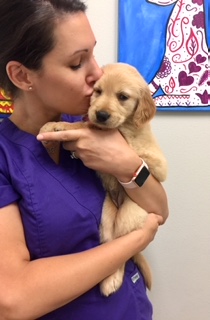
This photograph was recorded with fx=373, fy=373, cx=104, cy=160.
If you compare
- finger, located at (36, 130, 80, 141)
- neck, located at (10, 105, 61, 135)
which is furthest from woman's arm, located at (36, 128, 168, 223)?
neck, located at (10, 105, 61, 135)

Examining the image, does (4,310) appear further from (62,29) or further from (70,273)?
(62,29)

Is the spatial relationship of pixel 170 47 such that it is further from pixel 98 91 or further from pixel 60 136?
pixel 60 136

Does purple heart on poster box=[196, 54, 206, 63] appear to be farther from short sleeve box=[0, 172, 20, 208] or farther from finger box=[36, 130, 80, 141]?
short sleeve box=[0, 172, 20, 208]

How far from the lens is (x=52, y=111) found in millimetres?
1022

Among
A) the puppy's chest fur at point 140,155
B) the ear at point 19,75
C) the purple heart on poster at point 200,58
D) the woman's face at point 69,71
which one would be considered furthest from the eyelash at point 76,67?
the purple heart on poster at point 200,58

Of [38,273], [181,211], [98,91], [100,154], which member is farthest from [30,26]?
[181,211]

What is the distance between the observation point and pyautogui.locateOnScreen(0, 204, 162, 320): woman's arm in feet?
2.55

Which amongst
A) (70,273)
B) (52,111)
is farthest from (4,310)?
(52,111)

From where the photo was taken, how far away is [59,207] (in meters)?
0.89

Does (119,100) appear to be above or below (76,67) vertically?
below

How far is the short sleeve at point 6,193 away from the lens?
848 millimetres

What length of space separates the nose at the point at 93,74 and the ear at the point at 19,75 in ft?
0.51

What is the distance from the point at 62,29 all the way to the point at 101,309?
696 mm

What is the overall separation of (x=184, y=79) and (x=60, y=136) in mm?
691
